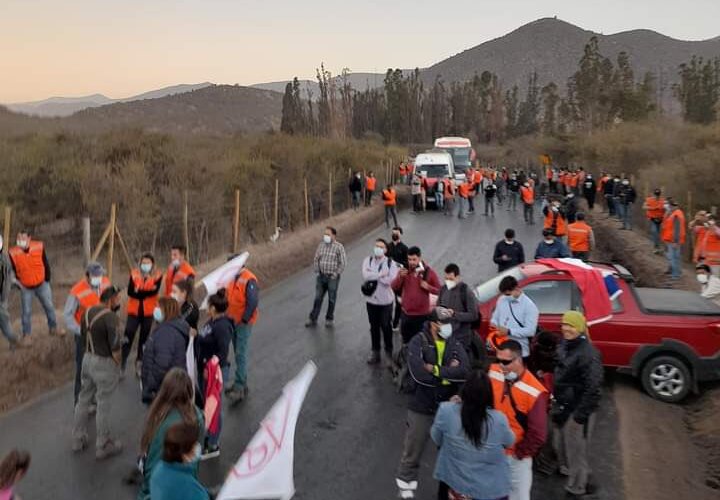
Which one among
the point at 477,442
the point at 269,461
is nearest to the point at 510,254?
the point at 477,442

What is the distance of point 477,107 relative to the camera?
99.0m

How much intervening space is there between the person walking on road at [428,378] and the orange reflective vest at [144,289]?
13.9 feet

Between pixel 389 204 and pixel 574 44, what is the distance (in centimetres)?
18305

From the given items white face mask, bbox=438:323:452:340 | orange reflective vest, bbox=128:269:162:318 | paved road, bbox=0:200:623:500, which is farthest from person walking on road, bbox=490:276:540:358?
orange reflective vest, bbox=128:269:162:318

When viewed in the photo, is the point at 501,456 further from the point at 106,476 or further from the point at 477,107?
the point at 477,107

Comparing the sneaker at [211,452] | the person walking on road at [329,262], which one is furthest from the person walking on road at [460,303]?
the person walking on road at [329,262]

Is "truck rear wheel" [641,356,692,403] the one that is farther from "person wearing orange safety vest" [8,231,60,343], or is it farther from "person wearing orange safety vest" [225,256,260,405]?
"person wearing orange safety vest" [8,231,60,343]

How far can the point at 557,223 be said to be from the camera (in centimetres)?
1491

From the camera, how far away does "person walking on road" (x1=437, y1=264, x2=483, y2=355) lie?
6891 millimetres

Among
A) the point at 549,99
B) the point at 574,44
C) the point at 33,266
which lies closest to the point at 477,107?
the point at 549,99

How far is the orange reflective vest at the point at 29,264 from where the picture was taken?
1009cm

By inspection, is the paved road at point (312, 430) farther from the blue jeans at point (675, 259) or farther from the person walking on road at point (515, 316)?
the blue jeans at point (675, 259)

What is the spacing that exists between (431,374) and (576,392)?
4.35 ft

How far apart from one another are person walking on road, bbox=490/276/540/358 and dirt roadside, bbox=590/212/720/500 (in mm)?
1578
